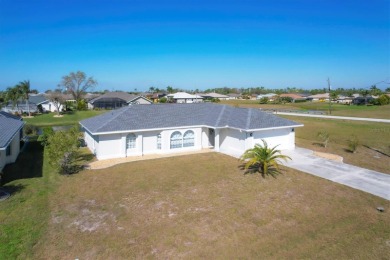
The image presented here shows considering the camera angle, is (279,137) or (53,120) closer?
(279,137)

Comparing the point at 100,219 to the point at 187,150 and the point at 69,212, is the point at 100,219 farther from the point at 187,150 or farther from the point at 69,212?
the point at 187,150

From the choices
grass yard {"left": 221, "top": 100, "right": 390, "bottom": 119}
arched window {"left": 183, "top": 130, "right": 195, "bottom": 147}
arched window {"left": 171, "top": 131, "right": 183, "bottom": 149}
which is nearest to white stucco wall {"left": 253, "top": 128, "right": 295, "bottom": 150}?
arched window {"left": 183, "top": 130, "right": 195, "bottom": 147}

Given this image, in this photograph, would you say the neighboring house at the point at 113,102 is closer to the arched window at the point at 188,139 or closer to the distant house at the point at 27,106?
the distant house at the point at 27,106

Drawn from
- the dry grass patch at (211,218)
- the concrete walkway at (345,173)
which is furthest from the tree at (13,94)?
the concrete walkway at (345,173)

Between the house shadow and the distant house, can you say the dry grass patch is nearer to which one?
the house shadow


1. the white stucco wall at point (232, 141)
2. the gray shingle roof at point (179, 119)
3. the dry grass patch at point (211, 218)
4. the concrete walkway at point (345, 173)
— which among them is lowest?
the dry grass patch at point (211, 218)

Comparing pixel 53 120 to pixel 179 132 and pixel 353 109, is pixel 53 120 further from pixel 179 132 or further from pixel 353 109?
pixel 353 109

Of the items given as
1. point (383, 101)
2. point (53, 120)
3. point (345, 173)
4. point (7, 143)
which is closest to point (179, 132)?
point (7, 143)

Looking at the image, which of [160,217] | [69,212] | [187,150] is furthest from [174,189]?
[187,150]
